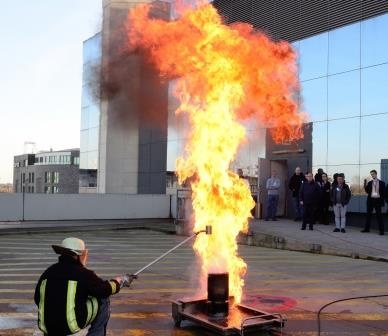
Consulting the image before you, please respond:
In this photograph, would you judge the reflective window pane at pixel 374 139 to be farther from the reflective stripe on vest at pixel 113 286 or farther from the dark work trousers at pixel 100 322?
the reflective stripe on vest at pixel 113 286

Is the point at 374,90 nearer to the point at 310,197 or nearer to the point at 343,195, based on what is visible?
the point at 343,195

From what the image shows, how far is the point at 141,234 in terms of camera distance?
2008 centimetres

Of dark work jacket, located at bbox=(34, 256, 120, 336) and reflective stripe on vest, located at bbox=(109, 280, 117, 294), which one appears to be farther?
reflective stripe on vest, located at bbox=(109, 280, 117, 294)

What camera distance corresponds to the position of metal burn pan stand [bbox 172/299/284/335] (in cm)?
628

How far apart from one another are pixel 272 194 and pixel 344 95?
4.15 meters

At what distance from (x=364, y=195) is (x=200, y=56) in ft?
38.7

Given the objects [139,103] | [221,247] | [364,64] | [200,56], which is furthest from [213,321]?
[364,64]

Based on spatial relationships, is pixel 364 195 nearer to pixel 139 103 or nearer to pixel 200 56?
pixel 139 103

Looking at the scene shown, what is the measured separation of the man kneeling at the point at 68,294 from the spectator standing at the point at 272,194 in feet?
46.8

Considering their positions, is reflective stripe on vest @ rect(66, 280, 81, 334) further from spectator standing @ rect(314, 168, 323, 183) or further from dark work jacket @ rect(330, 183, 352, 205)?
spectator standing @ rect(314, 168, 323, 183)

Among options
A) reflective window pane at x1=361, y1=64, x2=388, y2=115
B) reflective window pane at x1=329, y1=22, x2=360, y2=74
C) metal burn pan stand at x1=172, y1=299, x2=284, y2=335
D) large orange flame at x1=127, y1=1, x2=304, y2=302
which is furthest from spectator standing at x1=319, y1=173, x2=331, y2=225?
metal burn pan stand at x1=172, y1=299, x2=284, y2=335

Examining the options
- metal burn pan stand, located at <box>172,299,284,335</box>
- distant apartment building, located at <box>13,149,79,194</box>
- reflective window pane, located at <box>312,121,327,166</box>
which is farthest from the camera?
distant apartment building, located at <box>13,149,79,194</box>

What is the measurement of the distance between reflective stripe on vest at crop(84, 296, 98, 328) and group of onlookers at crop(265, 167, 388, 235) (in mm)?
12427

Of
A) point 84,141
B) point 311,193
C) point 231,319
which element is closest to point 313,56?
point 311,193
